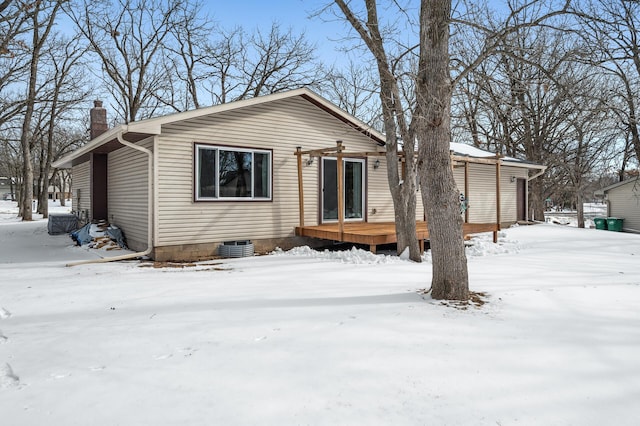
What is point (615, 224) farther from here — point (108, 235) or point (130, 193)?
point (108, 235)

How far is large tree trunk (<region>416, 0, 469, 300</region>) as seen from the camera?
4.49 m

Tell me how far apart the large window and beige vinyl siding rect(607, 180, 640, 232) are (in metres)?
21.1

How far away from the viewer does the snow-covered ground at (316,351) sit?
2262mm

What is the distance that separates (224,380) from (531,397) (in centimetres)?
190

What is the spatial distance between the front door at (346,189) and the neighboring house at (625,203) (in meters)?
18.2

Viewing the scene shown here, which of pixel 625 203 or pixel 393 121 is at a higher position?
pixel 393 121

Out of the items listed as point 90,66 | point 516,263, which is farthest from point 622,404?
point 90,66

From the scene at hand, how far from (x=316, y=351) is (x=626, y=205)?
26.1 meters

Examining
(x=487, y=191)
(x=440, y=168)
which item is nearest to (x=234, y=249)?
A: (x=440, y=168)

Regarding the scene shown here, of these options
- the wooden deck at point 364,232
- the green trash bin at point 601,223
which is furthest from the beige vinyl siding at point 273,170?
the green trash bin at point 601,223

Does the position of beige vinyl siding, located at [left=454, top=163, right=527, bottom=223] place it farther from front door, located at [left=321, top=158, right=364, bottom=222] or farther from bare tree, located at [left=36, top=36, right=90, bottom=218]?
bare tree, located at [left=36, top=36, right=90, bottom=218]

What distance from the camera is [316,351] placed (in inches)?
121

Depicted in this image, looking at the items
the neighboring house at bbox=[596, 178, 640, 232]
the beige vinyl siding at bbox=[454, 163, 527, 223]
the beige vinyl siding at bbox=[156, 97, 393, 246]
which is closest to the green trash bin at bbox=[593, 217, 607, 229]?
the neighboring house at bbox=[596, 178, 640, 232]

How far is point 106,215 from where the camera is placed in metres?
10.9
